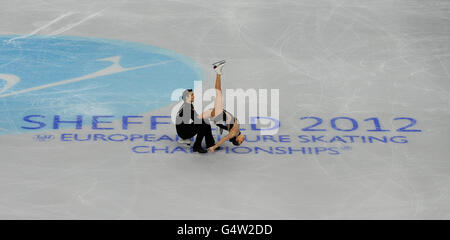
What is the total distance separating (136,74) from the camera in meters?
16.1

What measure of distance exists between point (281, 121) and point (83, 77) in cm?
422

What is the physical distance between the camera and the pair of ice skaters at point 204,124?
12672 mm

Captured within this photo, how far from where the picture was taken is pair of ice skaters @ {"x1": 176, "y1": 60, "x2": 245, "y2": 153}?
499 inches

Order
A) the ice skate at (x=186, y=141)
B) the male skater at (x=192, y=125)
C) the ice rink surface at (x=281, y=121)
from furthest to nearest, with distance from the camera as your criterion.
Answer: the ice skate at (x=186, y=141) → the male skater at (x=192, y=125) → the ice rink surface at (x=281, y=121)

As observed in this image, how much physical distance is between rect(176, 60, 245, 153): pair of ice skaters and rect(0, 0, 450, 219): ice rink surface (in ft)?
0.75

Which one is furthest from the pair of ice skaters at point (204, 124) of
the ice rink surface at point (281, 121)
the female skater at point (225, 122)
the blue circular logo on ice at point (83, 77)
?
the blue circular logo on ice at point (83, 77)

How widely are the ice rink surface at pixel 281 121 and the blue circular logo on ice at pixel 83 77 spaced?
0.21 meters

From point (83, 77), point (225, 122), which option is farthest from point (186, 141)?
point (83, 77)

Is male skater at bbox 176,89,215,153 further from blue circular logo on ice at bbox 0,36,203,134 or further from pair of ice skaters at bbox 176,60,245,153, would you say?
blue circular logo on ice at bbox 0,36,203,134

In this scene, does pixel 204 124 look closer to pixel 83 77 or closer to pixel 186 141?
pixel 186 141

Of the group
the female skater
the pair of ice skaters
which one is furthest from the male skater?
the female skater

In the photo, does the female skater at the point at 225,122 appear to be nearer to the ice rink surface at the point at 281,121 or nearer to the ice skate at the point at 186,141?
the ice rink surface at the point at 281,121

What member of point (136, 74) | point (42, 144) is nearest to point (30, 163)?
point (42, 144)

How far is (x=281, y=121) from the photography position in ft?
46.3
